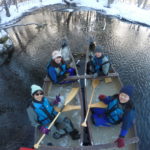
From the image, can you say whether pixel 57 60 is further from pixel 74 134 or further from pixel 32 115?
pixel 74 134

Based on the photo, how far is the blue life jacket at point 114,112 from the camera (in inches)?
175

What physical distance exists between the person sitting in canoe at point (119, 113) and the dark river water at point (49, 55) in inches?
97.5

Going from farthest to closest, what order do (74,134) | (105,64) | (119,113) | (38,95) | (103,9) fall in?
(103,9)
(105,64)
(74,134)
(119,113)
(38,95)

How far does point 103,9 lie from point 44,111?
1906 cm

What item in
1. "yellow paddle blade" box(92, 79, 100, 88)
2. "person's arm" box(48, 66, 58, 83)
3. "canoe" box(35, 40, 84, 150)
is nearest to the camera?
"canoe" box(35, 40, 84, 150)

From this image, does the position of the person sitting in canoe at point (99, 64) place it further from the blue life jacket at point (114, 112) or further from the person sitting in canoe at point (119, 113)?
the blue life jacket at point (114, 112)

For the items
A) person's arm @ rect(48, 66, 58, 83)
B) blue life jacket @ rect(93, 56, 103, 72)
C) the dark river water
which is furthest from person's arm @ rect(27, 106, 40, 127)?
blue life jacket @ rect(93, 56, 103, 72)

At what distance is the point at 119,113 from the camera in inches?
177

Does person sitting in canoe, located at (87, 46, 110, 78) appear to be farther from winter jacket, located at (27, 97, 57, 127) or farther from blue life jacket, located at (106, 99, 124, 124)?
winter jacket, located at (27, 97, 57, 127)

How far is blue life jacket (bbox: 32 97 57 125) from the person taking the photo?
166 inches

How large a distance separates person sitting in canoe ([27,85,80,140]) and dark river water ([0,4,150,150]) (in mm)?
2120

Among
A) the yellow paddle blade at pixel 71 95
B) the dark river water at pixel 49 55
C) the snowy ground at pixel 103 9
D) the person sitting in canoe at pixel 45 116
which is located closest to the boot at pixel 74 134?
the person sitting in canoe at pixel 45 116

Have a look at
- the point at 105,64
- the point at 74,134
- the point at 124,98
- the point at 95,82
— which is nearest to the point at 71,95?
the point at 95,82

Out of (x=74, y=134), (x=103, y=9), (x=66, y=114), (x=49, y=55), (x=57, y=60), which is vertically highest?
(x=57, y=60)
